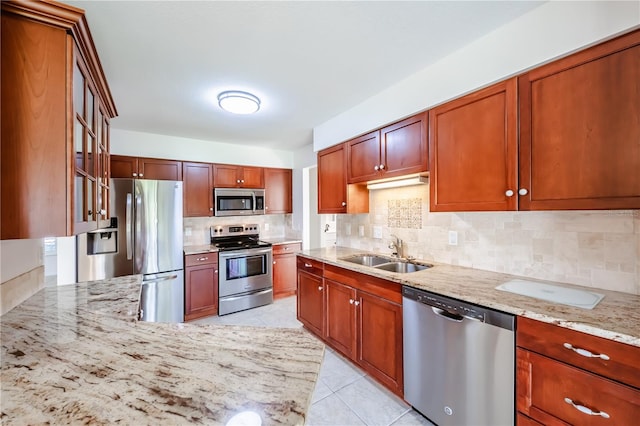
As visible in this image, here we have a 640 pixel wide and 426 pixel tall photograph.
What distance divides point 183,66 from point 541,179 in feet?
7.94

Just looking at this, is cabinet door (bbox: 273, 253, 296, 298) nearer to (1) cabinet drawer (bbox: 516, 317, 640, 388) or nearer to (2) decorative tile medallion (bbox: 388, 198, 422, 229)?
(2) decorative tile medallion (bbox: 388, 198, 422, 229)

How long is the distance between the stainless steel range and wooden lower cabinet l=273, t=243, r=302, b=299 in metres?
0.13

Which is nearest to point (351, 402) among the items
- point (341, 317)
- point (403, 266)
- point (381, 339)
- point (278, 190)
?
point (381, 339)

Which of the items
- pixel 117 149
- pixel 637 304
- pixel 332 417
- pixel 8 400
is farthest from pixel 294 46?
pixel 117 149

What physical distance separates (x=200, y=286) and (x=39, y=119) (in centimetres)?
273

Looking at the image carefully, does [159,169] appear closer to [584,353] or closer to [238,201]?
[238,201]

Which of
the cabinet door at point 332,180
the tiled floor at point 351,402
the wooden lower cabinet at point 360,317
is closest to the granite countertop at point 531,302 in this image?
the wooden lower cabinet at point 360,317

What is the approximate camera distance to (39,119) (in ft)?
3.30

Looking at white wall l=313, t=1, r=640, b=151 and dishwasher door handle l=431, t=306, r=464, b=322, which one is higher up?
white wall l=313, t=1, r=640, b=151

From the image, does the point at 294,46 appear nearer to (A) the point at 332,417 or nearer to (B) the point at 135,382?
(B) the point at 135,382

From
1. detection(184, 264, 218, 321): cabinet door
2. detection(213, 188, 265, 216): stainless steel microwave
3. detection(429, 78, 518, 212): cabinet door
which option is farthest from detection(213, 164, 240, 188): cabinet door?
detection(429, 78, 518, 212): cabinet door

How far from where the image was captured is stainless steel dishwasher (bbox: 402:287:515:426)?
1.31 m

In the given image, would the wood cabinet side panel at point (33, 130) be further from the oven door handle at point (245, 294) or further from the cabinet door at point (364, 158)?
the oven door handle at point (245, 294)

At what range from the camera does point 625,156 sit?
1.17m
